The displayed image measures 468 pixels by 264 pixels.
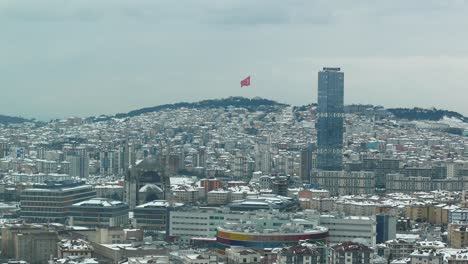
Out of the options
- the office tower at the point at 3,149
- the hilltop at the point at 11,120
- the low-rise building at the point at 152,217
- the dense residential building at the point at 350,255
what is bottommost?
the low-rise building at the point at 152,217

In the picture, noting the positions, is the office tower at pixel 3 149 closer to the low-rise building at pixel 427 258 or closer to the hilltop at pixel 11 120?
the hilltop at pixel 11 120

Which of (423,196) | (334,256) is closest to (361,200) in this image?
(423,196)

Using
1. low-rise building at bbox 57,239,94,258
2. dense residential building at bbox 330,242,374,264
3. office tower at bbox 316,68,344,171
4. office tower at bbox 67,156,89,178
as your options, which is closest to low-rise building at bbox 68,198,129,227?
low-rise building at bbox 57,239,94,258

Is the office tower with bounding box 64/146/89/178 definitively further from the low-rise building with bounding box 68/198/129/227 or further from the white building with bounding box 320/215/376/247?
the white building with bounding box 320/215/376/247

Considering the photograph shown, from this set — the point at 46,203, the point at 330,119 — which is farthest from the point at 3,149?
the point at 46,203

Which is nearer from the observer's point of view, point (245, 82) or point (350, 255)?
point (350, 255)

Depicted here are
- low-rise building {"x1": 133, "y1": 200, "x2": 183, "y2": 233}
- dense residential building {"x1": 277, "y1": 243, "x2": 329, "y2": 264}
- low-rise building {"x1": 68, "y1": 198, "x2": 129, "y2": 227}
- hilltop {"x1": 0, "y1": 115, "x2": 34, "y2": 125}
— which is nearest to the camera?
dense residential building {"x1": 277, "y1": 243, "x2": 329, "y2": 264}

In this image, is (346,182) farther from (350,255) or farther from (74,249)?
(350,255)

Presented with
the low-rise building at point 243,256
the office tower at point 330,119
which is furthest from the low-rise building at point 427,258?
the office tower at point 330,119

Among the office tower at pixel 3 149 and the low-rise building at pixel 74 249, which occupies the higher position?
the office tower at pixel 3 149
